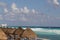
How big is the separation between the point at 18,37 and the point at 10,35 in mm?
81

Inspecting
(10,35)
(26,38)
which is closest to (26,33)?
(26,38)

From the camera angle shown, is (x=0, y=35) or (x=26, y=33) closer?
(x=0, y=35)

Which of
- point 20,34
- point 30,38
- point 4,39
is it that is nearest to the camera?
point 4,39

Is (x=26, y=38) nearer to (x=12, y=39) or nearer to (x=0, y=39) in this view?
(x=12, y=39)

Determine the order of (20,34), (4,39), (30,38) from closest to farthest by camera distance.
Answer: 1. (4,39)
2. (30,38)
3. (20,34)

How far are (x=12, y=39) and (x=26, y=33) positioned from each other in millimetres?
132

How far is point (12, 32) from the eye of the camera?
1831 mm

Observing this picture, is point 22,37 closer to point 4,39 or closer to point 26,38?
point 26,38

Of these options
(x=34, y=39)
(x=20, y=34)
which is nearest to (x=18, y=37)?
(x=20, y=34)

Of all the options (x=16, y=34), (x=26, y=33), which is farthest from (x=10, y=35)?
(x=26, y=33)

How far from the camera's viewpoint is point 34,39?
5.43 feet

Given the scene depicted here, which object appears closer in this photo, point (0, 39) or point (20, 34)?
point (0, 39)

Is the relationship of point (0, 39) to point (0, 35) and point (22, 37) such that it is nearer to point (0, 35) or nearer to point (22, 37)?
point (0, 35)

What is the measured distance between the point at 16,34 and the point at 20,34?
4 centimetres
